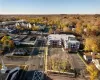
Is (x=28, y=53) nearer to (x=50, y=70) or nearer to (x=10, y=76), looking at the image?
(x=50, y=70)

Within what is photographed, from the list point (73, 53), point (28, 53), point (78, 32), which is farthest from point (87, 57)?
point (78, 32)

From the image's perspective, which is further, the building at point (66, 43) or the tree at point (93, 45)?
the building at point (66, 43)

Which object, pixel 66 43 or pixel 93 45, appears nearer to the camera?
pixel 93 45

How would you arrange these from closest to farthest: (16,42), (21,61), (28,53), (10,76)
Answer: (10,76)
(21,61)
(28,53)
(16,42)

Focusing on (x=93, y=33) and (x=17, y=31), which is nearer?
(x=93, y=33)

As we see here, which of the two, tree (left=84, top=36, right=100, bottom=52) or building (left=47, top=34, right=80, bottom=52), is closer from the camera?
tree (left=84, top=36, right=100, bottom=52)

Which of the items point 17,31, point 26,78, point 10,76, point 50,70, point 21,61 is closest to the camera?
point 10,76

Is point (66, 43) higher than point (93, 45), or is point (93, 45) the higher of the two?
point (93, 45)

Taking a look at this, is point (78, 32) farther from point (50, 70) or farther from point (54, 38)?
point (50, 70)

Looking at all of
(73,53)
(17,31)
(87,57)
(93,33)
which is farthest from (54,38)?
(17,31)
